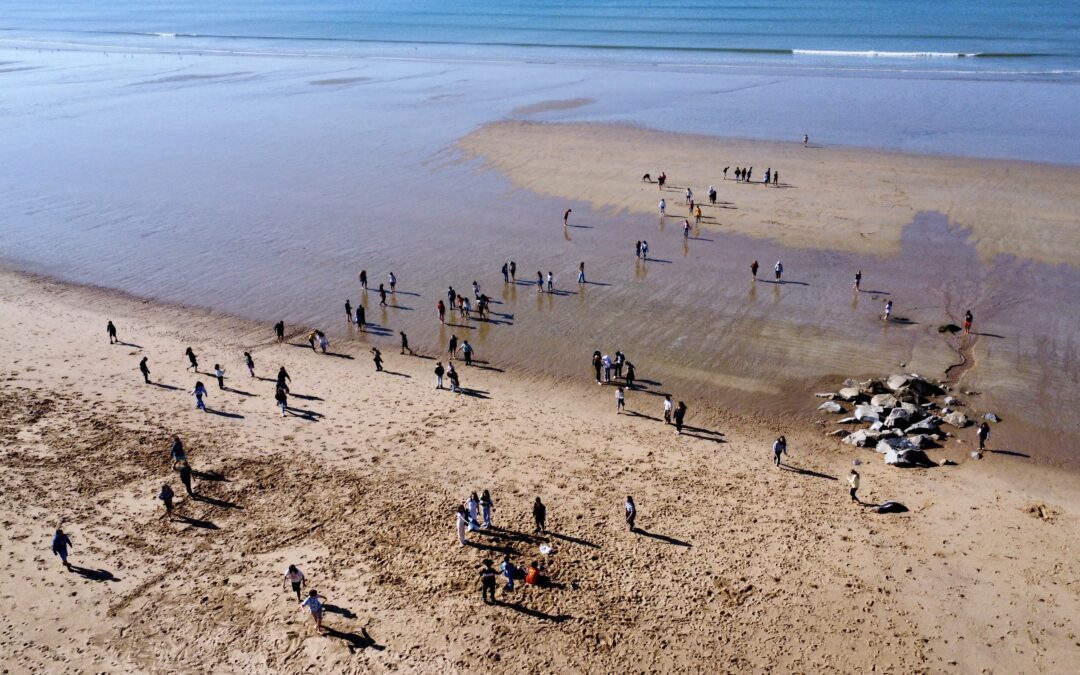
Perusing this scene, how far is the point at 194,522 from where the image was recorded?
20.1 meters

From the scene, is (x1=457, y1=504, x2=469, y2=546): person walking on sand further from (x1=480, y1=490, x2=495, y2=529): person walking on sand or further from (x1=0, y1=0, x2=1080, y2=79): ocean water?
(x1=0, y1=0, x2=1080, y2=79): ocean water

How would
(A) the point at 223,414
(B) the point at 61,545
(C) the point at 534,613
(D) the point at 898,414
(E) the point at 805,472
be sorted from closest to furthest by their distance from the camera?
(C) the point at 534,613, (B) the point at 61,545, (E) the point at 805,472, (D) the point at 898,414, (A) the point at 223,414

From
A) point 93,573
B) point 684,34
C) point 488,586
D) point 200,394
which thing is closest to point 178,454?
point 200,394

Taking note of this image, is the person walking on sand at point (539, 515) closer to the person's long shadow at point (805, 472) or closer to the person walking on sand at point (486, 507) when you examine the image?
the person walking on sand at point (486, 507)

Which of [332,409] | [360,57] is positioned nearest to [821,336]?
[332,409]

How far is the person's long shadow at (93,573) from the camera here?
18125 millimetres

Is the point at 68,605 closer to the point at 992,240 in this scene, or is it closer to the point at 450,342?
the point at 450,342

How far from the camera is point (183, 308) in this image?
35812 mm

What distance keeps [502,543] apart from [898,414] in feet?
46.0

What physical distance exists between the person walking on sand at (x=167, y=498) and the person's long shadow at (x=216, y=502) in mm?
694

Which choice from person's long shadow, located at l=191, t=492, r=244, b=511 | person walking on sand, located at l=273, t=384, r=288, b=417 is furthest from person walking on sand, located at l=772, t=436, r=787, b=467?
person walking on sand, located at l=273, t=384, r=288, b=417

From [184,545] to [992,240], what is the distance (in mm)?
39475

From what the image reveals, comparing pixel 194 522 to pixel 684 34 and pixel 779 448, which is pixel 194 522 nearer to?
pixel 779 448

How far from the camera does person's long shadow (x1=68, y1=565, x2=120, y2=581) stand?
59.5 ft
